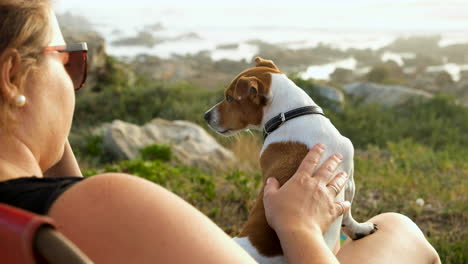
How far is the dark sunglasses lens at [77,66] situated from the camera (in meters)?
1.53

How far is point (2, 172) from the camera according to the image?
125cm

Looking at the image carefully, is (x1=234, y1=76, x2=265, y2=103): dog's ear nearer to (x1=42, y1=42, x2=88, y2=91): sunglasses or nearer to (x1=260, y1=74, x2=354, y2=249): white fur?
(x1=260, y1=74, x2=354, y2=249): white fur

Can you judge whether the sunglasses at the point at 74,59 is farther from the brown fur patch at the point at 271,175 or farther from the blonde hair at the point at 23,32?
the brown fur patch at the point at 271,175

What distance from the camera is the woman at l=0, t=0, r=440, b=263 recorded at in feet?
3.53

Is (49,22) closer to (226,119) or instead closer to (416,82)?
(226,119)

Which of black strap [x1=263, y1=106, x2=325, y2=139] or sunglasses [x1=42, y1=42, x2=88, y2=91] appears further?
black strap [x1=263, y1=106, x2=325, y2=139]

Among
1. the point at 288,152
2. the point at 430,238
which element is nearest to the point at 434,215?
the point at 430,238

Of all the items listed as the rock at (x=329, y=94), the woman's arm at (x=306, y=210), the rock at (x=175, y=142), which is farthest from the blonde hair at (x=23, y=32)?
the rock at (x=329, y=94)

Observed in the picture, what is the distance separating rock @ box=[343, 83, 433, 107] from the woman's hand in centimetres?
1108

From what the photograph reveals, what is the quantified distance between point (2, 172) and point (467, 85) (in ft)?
63.0

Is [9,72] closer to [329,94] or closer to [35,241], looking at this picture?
[35,241]

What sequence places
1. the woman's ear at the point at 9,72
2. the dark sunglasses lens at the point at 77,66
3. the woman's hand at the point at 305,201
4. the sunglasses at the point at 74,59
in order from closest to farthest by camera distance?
1. the woman's ear at the point at 9,72
2. the sunglasses at the point at 74,59
3. the dark sunglasses lens at the point at 77,66
4. the woman's hand at the point at 305,201

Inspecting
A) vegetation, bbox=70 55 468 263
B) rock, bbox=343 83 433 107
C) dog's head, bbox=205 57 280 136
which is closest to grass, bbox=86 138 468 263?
vegetation, bbox=70 55 468 263

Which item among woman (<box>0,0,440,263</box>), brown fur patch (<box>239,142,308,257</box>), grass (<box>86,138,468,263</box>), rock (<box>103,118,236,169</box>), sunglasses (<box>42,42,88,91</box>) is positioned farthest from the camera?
rock (<box>103,118,236,169</box>)
